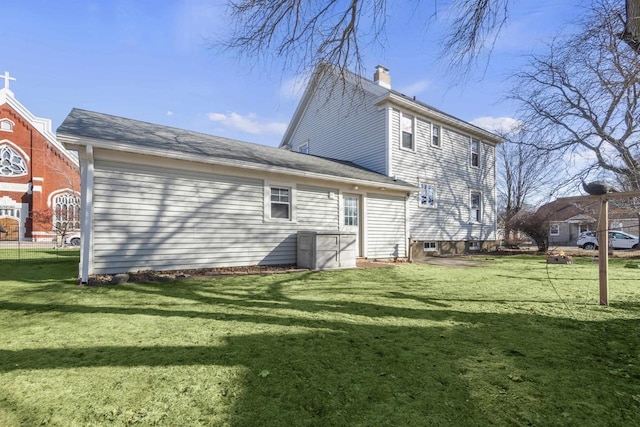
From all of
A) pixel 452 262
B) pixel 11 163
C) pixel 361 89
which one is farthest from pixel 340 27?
pixel 11 163

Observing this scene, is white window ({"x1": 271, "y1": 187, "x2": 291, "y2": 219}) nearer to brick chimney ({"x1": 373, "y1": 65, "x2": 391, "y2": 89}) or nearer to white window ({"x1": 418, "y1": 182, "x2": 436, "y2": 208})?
white window ({"x1": 418, "y1": 182, "x2": 436, "y2": 208})

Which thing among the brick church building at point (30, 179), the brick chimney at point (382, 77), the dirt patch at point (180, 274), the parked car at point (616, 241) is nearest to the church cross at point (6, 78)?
the brick church building at point (30, 179)

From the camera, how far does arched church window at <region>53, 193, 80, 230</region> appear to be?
23688 mm

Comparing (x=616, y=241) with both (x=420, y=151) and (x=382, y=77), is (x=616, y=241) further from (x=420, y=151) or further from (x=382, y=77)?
(x=382, y=77)

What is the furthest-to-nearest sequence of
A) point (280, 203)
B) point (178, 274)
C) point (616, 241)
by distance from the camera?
point (616, 241) < point (280, 203) < point (178, 274)

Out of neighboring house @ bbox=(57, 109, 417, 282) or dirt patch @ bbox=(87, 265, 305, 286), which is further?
neighboring house @ bbox=(57, 109, 417, 282)

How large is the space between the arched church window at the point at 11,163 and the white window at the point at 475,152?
32003 millimetres

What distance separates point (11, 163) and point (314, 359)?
32.3 m

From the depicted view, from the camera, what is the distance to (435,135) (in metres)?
15.2

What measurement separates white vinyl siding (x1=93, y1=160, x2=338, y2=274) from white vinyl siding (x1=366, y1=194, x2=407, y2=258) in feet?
9.63

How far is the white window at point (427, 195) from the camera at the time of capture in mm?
14453

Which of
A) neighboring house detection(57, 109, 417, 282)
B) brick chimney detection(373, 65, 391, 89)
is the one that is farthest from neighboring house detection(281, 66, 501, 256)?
neighboring house detection(57, 109, 417, 282)

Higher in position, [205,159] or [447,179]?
[447,179]

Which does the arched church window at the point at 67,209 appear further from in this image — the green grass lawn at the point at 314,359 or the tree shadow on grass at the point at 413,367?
the tree shadow on grass at the point at 413,367
